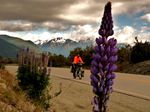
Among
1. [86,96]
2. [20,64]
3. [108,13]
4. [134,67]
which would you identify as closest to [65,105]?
[20,64]

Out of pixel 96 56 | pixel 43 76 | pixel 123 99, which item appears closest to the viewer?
pixel 96 56

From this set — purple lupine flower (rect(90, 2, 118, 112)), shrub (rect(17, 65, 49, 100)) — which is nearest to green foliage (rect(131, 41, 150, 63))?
shrub (rect(17, 65, 49, 100))

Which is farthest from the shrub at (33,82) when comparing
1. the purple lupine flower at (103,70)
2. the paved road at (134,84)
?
the purple lupine flower at (103,70)

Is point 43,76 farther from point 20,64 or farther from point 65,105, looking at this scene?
point 65,105

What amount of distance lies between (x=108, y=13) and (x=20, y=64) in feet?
36.8

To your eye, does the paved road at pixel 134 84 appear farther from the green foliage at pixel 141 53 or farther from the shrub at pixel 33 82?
the green foliage at pixel 141 53

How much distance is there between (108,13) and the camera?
4047 millimetres

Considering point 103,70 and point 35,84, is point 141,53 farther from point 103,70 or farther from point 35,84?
point 103,70

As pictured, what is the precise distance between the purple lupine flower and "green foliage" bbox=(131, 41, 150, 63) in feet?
153

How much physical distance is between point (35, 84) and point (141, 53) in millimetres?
37687

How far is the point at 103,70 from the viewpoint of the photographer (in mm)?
3867

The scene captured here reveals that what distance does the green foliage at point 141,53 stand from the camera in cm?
5009

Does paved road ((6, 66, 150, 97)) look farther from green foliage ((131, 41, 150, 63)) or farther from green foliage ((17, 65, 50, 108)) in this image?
green foliage ((131, 41, 150, 63))

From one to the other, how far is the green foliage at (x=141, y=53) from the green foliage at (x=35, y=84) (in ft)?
121
